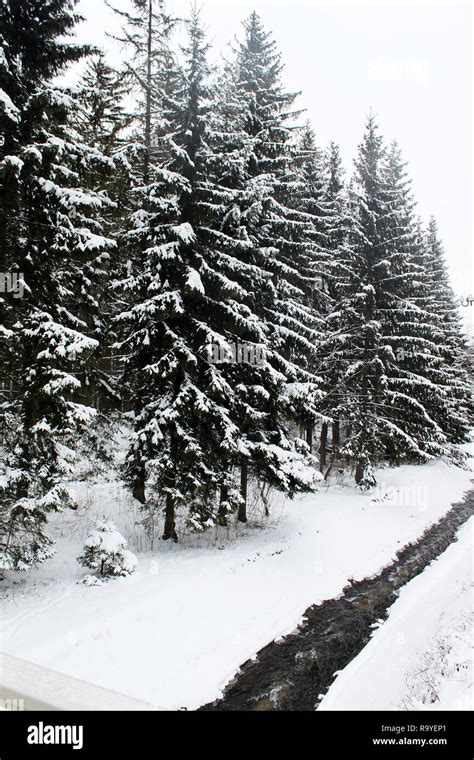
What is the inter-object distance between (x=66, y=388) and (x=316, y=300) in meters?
13.8

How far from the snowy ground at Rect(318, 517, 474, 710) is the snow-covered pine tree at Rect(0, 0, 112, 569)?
6.24 meters

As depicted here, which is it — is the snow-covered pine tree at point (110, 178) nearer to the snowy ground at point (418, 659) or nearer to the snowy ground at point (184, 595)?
the snowy ground at point (184, 595)

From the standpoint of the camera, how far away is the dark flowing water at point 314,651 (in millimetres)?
6977

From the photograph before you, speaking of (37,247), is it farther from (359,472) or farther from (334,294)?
(359,472)

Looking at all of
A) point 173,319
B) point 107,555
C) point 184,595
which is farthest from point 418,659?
point 173,319

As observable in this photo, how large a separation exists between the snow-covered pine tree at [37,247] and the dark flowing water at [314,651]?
15.3ft

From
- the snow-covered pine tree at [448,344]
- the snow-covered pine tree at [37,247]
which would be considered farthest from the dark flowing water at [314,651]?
the snow-covered pine tree at [448,344]

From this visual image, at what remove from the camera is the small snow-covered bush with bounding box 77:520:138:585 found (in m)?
9.45

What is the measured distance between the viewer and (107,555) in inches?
380

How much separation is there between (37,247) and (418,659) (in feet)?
35.5

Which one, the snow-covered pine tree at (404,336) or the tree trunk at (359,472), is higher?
the snow-covered pine tree at (404,336)

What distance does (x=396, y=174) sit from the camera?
22875 millimetres

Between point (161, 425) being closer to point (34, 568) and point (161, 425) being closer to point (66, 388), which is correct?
point (66, 388)
